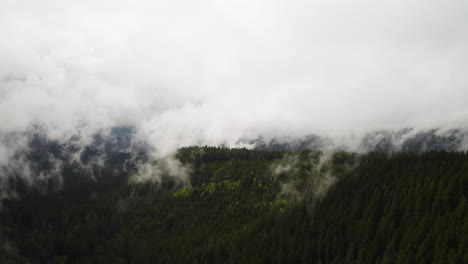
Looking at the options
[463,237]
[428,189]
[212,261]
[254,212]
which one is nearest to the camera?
[463,237]

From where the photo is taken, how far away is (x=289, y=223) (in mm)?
126688

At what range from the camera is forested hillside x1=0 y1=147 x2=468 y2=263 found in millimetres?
93250

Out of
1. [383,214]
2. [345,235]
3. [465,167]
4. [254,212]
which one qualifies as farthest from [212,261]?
[465,167]

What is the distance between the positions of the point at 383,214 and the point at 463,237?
3565cm

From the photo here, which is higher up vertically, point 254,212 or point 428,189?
point 428,189

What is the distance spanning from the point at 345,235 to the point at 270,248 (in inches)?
1499

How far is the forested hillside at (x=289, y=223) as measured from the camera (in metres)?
93.2

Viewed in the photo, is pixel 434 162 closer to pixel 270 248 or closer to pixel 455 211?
pixel 455 211

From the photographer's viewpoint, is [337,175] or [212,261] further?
[337,175]

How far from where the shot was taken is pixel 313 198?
144 m

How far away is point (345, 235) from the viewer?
10950cm

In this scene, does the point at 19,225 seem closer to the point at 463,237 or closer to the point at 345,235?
the point at 345,235

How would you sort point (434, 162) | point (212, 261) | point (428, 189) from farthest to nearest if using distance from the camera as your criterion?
point (434, 162)
point (212, 261)
point (428, 189)

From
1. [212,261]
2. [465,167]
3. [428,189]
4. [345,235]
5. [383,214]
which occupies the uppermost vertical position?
[465,167]
